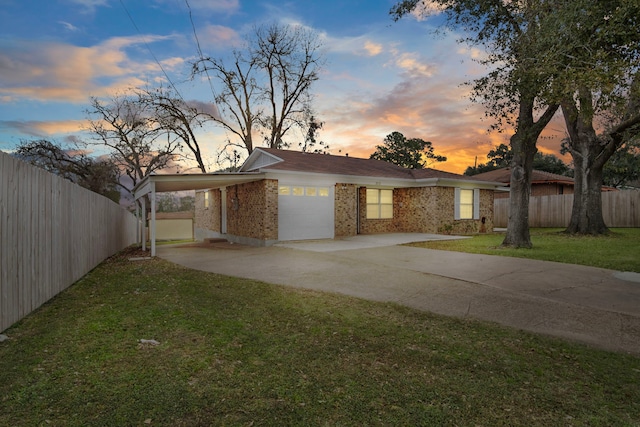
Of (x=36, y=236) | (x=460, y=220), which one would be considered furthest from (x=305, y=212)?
(x=36, y=236)

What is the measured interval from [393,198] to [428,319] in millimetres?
14090

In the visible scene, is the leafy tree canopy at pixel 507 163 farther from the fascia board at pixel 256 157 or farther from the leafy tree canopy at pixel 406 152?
the fascia board at pixel 256 157

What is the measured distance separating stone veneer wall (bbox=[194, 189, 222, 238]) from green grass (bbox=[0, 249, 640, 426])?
14.1m

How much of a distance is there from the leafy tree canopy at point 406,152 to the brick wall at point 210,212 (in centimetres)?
2239

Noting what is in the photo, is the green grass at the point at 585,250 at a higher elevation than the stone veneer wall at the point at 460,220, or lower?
lower

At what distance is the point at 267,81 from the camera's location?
28.6 metres

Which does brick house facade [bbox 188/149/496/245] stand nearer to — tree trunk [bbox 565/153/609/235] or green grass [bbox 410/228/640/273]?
green grass [bbox 410/228/640/273]

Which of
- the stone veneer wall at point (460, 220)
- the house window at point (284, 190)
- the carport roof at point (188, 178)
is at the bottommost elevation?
the stone veneer wall at point (460, 220)

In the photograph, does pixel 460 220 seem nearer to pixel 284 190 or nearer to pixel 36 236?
pixel 284 190

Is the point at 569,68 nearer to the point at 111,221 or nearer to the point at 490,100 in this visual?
the point at 490,100

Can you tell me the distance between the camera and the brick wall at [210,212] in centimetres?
1905

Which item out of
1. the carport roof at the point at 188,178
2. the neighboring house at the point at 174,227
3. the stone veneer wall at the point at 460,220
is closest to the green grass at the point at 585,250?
the stone veneer wall at the point at 460,220

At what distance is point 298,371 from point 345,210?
12859 millimetres

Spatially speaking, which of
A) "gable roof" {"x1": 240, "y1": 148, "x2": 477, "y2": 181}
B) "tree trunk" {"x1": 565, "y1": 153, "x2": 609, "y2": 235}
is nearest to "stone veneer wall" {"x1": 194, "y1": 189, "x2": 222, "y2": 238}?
"gable roof" {"x1": 240, "y1": 148, "x2": 477, "y2": 181}
